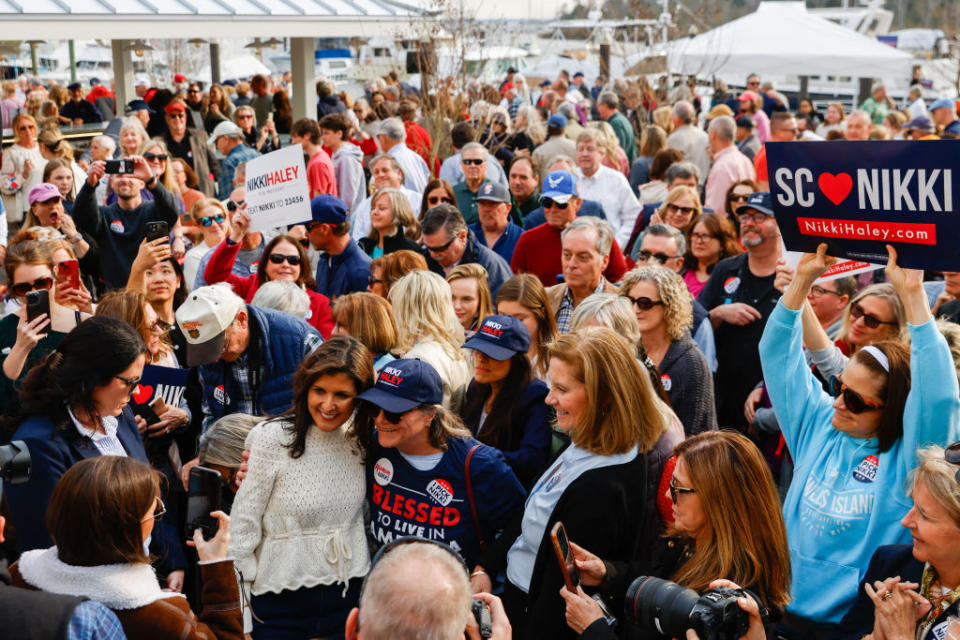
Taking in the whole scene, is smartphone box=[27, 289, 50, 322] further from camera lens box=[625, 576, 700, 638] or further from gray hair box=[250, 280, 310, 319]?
camera lens box=[625, 576, 700, 638]

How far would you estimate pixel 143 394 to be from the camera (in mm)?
4344

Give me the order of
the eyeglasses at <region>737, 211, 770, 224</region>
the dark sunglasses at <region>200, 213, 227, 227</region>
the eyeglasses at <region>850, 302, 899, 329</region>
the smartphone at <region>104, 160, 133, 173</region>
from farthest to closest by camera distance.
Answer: the smartphone at <region>104, 160, 133, 173</region> → the dark sunglasses at <region>200, 213, 227, 227</region> → the eyeglasses at <region>737, 211, 770, 224</region> → the eyeglasses at <region>850, 302, 899, 329</region>

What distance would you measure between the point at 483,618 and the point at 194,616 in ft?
3.00

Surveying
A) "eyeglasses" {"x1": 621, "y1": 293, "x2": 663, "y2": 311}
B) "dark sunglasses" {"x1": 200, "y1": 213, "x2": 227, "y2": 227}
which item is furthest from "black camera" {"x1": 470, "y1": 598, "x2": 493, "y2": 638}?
"dark sunglasses" {"x1": 200, "y1": 213, "x2": 227, "y2": 227}

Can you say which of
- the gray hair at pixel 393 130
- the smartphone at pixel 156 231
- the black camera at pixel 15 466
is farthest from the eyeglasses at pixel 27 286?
the gray hair at pixel 393 130

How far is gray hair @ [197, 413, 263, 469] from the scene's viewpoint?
3797mm

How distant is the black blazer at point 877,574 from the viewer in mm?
2932

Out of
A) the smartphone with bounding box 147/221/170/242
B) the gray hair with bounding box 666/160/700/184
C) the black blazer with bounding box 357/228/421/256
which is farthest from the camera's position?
the gray hair with bounding box 666/160/700/184

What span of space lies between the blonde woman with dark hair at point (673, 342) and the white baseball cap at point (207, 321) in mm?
1897

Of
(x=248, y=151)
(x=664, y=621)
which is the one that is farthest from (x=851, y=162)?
(x=248, y=151)

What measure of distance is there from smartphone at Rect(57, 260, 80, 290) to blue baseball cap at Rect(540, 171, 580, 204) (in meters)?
3.23

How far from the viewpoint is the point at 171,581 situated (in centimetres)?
396

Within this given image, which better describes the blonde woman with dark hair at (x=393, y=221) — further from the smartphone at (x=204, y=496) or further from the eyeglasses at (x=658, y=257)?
the smartphone at (x=204, y=496)

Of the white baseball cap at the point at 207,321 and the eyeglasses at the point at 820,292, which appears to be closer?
the white baseball cap at the point at 207,321
